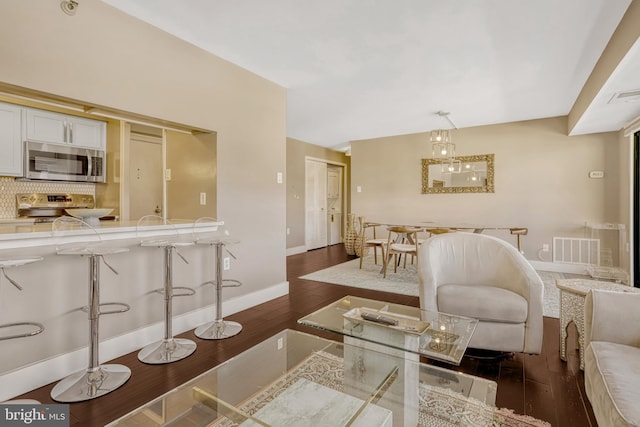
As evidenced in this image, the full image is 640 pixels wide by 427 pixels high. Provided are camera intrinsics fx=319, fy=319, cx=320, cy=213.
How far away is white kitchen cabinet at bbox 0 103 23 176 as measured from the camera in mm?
3322

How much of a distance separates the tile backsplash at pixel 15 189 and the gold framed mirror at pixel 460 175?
560 centimetres

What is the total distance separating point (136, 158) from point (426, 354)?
493 cm

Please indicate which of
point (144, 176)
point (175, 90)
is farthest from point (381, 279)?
point (144, 176)

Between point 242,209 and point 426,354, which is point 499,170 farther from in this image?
point 426,354

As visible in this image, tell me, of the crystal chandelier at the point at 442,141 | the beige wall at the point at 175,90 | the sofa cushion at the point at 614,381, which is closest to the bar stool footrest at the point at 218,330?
the beige wall at the point at 175,90

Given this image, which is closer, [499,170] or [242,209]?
[242,209]

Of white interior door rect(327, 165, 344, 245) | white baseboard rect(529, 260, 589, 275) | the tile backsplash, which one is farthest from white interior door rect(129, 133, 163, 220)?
white baseboard rect(529, 260, 589, 275)

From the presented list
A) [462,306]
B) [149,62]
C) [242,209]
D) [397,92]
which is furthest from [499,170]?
[149,62]

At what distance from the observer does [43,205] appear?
3830 millimetres

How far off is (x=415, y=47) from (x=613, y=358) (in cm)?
257

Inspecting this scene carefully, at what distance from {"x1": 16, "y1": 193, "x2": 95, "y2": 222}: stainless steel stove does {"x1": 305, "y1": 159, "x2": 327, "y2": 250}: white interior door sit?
14.1ft

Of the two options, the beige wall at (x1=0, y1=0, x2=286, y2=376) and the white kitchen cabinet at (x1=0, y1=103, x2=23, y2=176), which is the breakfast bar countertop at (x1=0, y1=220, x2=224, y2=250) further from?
the white kitchen cabinet at (x1=0, y1=103, x2=23, y2=176)

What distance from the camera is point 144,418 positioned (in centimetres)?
121

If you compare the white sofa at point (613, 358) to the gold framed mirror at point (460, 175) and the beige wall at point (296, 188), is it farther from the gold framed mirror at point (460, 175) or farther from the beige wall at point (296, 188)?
the beige wall at point (296, 188)
